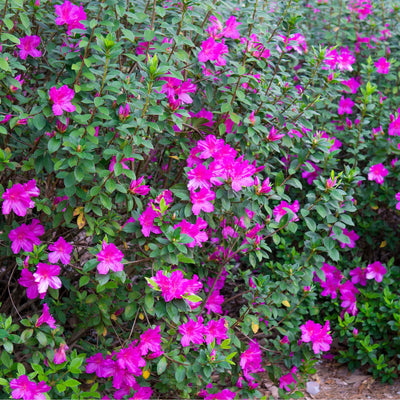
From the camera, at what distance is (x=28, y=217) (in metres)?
2.79

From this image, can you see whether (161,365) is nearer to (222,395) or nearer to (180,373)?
(180,373)

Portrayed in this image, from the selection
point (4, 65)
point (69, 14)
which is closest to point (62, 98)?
point (4, 65)

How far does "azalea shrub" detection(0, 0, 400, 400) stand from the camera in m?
2.12

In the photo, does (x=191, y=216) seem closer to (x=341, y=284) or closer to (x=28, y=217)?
(x=28, y=217)

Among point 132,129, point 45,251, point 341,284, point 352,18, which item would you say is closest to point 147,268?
point 45,251

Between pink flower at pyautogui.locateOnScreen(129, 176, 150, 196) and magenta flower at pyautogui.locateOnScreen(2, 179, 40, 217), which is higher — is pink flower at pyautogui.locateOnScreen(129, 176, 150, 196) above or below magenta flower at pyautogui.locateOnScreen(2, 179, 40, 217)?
above

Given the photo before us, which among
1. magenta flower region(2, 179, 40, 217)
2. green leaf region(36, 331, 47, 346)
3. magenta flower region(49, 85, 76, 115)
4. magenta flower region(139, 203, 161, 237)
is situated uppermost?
magenta flower region(49, 85, 76, 115)

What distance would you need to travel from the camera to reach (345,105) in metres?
3.52

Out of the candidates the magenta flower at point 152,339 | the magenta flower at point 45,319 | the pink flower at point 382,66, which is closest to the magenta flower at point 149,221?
the magenta flower at point 152,339

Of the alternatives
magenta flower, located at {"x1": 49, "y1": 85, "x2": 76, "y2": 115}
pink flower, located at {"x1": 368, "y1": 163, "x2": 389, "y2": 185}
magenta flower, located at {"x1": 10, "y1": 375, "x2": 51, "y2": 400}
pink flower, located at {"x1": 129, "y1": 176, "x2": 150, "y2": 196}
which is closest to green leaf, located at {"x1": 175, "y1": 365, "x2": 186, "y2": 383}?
magenta flower, located at {"x1": 10, "y1": 375, "x2": 51, "y2": 400}

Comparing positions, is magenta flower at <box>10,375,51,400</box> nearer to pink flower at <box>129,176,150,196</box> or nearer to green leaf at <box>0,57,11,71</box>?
pink flower at <box>129,176,150,196</box>

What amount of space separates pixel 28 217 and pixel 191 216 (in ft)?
3.29

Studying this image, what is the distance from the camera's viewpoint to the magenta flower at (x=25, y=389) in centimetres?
208

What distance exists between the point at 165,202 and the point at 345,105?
1.82 metres
